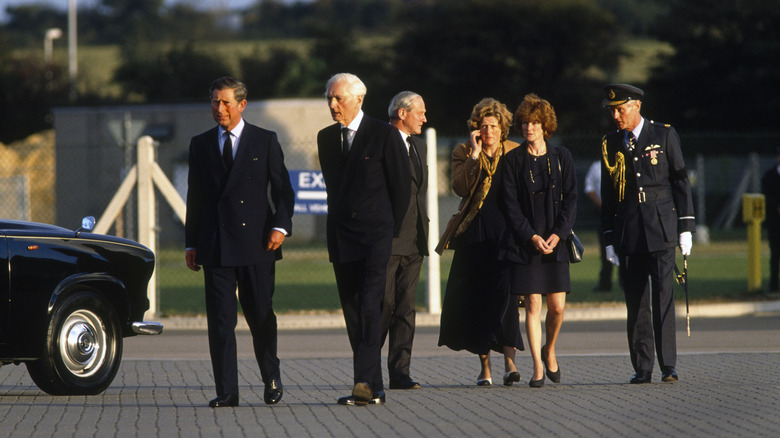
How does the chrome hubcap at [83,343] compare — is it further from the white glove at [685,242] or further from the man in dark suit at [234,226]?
the white glove at [685,242]

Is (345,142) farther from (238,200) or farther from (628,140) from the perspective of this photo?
(628,140)

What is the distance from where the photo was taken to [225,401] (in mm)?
7441

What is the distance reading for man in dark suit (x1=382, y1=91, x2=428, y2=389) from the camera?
27.7ft

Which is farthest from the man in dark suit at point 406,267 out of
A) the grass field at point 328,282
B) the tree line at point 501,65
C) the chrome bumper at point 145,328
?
the tree line at point 501,65

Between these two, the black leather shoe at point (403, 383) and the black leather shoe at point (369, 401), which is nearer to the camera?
the black leather shoe at point (369, 401)

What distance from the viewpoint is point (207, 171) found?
7547 millimetres

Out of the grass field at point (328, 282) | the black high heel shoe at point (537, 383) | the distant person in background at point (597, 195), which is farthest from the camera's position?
the grass field at point (328, 282)

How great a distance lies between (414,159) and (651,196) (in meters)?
1.62

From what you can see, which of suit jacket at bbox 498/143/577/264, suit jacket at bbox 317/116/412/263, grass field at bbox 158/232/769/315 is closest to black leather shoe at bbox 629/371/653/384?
suit jacket at bbox 498/143/577/264

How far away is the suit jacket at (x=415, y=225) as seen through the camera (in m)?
8.41

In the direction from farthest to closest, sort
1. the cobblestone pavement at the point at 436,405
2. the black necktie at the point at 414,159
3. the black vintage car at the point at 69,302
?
the black necktie at the point at 414,159 → the black vintage car at the point at 69,302 → the cobblestone pavement at the point at 436,405

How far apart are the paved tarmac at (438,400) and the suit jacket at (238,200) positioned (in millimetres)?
949

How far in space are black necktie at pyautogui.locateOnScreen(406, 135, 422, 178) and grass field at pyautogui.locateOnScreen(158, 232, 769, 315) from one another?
6.38 m

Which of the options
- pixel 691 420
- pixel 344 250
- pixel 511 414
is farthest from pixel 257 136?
pixel 691 420
